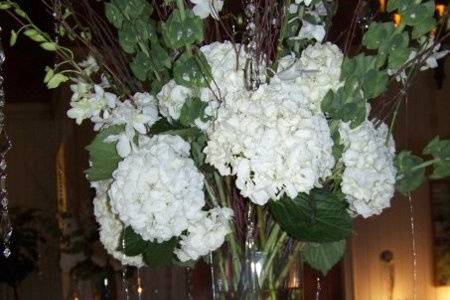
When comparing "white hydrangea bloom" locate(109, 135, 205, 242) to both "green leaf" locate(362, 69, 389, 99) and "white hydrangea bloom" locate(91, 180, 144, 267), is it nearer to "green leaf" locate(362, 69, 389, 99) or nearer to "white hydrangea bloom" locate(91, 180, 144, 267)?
"white hydrangea bloom" locate(91, 180, 144, 267)

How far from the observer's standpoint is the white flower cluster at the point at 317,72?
1.00 m

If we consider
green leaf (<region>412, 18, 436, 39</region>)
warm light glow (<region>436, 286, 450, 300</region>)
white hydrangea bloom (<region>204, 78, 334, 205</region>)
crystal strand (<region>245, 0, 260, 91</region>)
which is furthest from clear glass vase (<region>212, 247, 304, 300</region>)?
warm light glow (<region>436, 286, 450, 300</region>)

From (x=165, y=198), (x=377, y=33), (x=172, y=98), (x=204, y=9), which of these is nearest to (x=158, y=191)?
(x=165, y=198)

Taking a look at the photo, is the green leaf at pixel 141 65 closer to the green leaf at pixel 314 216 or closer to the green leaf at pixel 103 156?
the green leaf at pixel 103 156

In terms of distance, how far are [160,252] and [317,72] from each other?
0.31 metres

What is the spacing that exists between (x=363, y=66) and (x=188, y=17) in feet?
0.74

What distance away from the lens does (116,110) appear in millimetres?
1021

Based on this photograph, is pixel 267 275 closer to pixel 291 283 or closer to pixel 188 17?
pixel 291 283

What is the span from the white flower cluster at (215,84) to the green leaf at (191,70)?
0.03 feet

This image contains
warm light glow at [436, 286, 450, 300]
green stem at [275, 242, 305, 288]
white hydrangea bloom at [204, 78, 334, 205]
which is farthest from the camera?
warm light glow at [436, 286, 450, 300]

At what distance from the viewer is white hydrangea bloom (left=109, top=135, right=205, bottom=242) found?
958mm

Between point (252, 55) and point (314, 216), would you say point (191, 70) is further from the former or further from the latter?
point (314, 216)

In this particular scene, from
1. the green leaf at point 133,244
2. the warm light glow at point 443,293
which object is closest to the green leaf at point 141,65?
the green leaf at point 133,244

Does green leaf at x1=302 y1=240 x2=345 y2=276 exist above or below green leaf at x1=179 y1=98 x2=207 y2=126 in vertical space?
below
